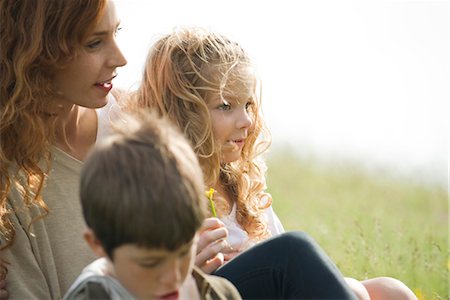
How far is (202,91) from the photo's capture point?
3279 mm

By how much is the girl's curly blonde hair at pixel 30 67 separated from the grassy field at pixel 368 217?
1.60 meters

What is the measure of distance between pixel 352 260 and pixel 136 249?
2.18 m

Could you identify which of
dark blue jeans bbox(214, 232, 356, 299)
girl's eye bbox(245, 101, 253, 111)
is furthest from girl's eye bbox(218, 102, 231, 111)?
dark blue jeans bbox(214, 232, 356, 299)

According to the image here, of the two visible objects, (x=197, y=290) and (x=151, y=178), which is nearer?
(x=151, y=178)

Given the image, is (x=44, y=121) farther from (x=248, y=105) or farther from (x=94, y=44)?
(x=248, y=105)

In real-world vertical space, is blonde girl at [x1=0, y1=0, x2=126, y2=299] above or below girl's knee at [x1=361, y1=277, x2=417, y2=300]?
above

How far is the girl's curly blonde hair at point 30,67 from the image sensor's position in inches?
116

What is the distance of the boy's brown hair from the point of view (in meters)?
2.12

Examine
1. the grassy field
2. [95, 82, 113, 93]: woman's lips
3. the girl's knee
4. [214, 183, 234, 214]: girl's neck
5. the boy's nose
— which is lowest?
the grassy field

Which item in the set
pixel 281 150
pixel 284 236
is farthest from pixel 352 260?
pixel 281 150

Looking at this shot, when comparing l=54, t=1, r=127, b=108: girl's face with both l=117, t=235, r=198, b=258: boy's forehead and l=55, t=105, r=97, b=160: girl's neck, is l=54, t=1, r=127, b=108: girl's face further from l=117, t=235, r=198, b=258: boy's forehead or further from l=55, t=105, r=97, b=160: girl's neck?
l=117, t=235, r=198, b=258: boy's forehead

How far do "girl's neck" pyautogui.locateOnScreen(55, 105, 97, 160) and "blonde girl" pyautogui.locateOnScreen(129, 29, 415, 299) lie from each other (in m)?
0.18

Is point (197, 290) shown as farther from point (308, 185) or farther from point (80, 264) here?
point (308, 185)

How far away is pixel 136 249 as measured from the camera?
2135mm
